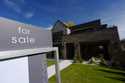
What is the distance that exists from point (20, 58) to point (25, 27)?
0.80 meters

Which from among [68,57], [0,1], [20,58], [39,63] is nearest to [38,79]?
[39,63]

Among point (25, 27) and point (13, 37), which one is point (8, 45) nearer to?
point (13, 37)

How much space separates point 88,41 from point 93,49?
200 centimetres

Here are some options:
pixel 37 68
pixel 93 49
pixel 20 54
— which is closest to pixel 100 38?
pixel 93 49

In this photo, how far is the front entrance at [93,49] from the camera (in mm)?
16661

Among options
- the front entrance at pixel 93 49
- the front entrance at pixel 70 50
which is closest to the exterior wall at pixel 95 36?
the front entrance at pixel 70 50

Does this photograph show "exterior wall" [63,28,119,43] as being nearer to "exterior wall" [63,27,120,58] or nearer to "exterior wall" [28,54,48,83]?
"exterior wall" [63,27,120,58]

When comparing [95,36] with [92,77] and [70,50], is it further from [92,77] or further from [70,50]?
[92,77]

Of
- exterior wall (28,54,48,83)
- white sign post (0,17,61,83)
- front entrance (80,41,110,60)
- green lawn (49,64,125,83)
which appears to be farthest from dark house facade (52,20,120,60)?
white sign post (0,17,61,83)

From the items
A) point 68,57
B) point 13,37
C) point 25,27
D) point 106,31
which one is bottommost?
point 68,57

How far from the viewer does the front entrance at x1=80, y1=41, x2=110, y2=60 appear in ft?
54.7

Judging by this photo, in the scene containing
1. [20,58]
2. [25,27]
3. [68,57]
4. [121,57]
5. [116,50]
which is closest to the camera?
[20,58]

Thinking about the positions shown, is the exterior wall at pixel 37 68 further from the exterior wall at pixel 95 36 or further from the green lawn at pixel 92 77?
the exterior wall at pixel 95 36

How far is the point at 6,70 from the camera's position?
2.07 m
